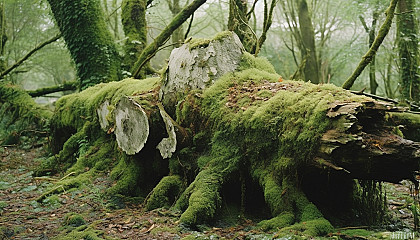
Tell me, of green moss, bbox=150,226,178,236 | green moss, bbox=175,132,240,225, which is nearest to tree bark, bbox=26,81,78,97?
green moss, bbox=175,132,240,225

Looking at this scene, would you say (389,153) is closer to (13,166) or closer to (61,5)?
(13,166)

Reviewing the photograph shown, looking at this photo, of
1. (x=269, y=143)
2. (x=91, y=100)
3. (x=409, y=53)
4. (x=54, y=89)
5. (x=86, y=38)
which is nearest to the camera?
(x=269, y=143)

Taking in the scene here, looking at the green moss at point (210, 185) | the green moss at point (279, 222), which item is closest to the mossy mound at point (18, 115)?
the green moss at point (210, 185)

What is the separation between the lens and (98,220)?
3.97m

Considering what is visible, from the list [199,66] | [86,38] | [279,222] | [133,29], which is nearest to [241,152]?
[279,222]

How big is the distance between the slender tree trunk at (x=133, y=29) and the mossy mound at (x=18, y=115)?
2922 mm

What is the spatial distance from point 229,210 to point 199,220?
45 cm

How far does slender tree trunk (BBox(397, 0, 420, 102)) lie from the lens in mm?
10094

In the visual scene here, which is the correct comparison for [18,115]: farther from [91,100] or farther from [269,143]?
[269,143]

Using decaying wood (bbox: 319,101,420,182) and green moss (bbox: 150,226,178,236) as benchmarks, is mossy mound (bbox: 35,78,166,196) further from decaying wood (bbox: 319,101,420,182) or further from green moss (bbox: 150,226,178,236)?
decaying wood (bbox: 319,101,420,182)

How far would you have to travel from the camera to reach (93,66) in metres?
9.15

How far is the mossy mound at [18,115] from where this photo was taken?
9523mm

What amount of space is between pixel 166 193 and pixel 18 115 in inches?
316

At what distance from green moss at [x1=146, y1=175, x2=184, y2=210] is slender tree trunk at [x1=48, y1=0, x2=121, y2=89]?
18.2ft
